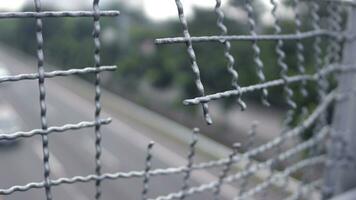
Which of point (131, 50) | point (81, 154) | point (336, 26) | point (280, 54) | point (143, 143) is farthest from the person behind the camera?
point (131, 50)

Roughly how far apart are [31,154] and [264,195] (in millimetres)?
4498

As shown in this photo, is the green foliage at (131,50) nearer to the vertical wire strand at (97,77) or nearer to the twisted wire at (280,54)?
the twisted wire at (280,54)

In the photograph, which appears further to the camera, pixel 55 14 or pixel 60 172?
pixel 60 172

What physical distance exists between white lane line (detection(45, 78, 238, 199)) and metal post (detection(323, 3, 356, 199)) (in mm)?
2882

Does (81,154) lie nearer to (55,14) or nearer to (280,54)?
(280,54)

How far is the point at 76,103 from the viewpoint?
24.4 feet

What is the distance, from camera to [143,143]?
570 cm

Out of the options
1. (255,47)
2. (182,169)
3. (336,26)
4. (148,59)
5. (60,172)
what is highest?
(148,59)

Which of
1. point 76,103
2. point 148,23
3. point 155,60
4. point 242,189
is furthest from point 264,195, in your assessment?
point 76,103

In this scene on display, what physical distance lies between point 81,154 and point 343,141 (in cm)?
463

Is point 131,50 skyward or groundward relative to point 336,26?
skyward

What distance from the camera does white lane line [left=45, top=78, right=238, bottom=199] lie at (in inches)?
159

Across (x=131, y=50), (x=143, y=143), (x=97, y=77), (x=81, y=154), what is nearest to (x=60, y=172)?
(x=81, y=154)

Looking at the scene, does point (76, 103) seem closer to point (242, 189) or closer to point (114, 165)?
point (114, 165)
